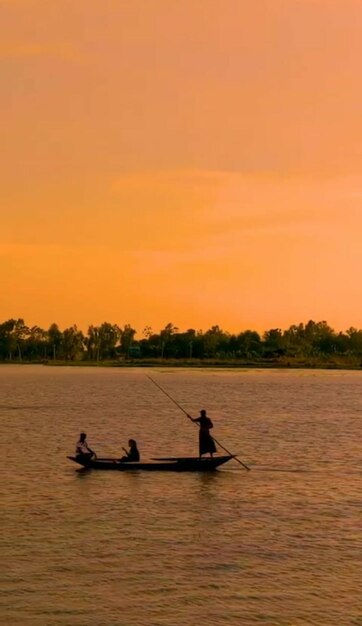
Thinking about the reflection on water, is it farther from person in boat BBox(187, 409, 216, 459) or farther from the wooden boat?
person in boat BBox(187, 409, 216, 459)

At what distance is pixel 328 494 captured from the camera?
37375 millimetres

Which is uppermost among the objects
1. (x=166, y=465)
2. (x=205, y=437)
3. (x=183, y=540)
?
(x=205, y=437)

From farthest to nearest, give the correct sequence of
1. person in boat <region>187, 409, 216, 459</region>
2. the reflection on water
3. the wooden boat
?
the wooden boat
person in boat <region>187, 409, 216, 459</region>
the reflection on water

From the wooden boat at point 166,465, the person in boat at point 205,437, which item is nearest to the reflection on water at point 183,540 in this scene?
the wooden boat at point 166,465

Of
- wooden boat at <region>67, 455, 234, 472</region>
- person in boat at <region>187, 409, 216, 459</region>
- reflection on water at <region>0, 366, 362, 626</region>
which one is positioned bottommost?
reflection on water at <region>0, 366, 362, 626</region>

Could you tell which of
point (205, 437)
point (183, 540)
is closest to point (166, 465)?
point (205, 437)

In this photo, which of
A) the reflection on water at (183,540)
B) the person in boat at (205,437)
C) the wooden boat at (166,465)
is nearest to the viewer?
the reflection on water at (183,540)

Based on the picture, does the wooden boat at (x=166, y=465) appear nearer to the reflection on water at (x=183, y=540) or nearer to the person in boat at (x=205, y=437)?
the reflection on water at (x=183, y=540)

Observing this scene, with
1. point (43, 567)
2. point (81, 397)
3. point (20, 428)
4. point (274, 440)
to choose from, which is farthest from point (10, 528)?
point (81, 397)

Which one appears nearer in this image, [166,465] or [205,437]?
[205,437]

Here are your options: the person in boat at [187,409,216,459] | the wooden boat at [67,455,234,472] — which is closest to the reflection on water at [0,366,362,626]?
the wooden boat at [67,455,234,472]

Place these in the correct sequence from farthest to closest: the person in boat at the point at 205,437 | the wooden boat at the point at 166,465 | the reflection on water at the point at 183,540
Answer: the wooden boat at the point at 166,465
the person in boat at the point at 205,437
the reflection on water at the point at 183,540

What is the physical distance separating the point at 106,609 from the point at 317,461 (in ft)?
102

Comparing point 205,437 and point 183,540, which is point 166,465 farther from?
point 183,540
